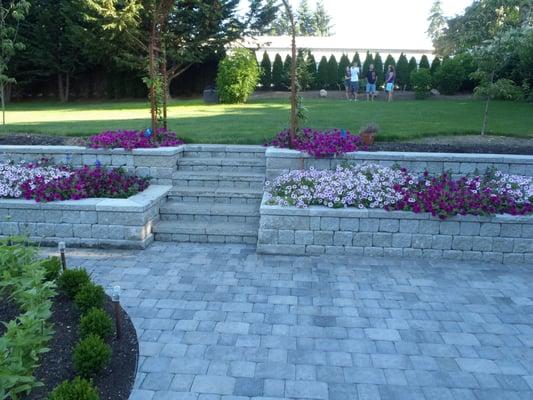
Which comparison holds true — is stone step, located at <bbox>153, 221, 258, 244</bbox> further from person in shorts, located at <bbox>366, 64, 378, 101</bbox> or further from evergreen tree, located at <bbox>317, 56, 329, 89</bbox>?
evergreen tree, located at <bbox>317, 56, 329, 89</bbox>

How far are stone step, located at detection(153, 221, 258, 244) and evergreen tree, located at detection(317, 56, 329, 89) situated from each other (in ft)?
57.0

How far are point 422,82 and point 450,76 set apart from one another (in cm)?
122

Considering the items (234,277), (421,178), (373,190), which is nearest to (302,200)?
(373,190)

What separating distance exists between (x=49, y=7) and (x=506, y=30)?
62.9 feet

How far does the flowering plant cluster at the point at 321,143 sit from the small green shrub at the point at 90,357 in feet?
13.1

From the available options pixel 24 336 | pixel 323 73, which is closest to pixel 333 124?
pixel 24 336

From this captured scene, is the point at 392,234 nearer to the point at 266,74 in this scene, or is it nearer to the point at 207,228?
the point at 207,228

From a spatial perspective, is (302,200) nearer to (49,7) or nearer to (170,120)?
(170,120)

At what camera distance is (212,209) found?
5914mm

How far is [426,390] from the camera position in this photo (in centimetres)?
293

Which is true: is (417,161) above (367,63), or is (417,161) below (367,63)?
below

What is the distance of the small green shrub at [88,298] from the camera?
3.47 meters

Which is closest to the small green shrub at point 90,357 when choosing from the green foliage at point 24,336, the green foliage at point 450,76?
the green foliage at point 24,336

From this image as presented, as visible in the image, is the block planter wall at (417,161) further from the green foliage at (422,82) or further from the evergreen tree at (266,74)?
the evergreen tree at (266,74)
